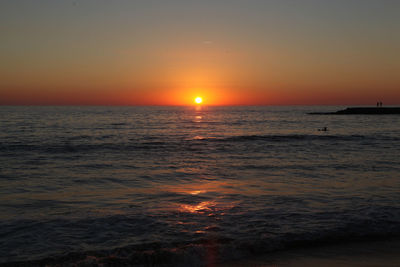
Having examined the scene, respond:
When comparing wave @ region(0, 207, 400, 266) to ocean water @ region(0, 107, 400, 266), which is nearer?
wave @ region(0, 207, 400, 266)


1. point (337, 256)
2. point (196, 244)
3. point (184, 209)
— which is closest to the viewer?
point (337, 256)

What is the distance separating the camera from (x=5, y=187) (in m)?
12.5

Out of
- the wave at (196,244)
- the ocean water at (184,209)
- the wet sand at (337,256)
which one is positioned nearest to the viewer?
the wet sand at (337,256)

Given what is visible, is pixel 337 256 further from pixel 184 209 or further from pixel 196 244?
pixel 184 209

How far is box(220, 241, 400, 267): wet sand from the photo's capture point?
6316 mm

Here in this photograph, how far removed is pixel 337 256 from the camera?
6664 mm

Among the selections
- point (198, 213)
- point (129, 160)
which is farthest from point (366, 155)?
point (198, 213)

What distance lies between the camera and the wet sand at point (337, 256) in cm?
632

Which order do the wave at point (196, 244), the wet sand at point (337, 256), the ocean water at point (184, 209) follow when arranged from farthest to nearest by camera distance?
1. the ocean water at point (184, 209)
2. the wave at point (196, 244)
3. the wet sand at point (337, 256)

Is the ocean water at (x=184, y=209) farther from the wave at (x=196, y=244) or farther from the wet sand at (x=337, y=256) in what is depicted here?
the wet sand at (x=337, y=256)

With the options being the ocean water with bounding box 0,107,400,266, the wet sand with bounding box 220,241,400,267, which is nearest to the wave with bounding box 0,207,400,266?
the ocean water with bounding box 0,107,400,266

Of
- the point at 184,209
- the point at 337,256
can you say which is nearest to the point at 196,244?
the point at 184,209

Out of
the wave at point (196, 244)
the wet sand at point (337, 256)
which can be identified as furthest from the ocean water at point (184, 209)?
the wet sand at point (337, 256)

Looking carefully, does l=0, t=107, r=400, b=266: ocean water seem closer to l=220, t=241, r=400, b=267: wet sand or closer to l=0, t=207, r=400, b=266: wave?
l=0, t=207, r=400, b=266: wave
